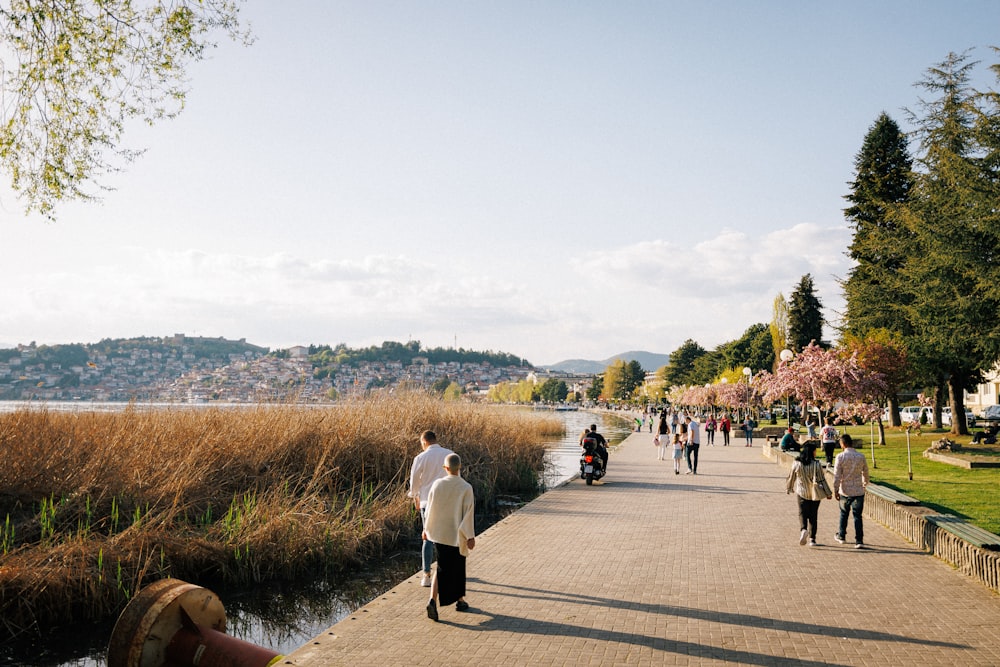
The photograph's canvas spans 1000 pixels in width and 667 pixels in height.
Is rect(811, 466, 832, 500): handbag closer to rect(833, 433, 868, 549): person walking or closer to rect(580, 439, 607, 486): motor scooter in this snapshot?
rect(833, 433, 868, 549): person walking

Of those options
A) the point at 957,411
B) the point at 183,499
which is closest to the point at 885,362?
the point at 957,411

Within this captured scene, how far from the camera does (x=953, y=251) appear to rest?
25453mm

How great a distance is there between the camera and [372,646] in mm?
6508

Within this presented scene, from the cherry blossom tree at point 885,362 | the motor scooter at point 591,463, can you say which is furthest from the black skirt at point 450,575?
the cherry blossom tree at point 885,362

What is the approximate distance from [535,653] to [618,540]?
219 inches

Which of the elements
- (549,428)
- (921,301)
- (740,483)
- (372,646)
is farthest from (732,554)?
(549,428)

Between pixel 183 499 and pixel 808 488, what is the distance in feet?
30.3

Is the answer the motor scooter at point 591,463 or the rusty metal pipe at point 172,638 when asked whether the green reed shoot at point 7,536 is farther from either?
the motor scooter at point 591,463

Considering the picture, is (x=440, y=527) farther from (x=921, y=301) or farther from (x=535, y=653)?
(x=921, y=301)

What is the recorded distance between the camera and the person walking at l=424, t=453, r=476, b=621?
7383 mm

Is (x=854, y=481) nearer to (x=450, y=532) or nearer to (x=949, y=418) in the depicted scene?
(x=450, y=532)

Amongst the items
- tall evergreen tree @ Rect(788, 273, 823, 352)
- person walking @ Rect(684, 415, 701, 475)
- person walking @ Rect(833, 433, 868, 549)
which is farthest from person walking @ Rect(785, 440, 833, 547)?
tall evergreen tree @ Rect(788, 273, 823, 352)

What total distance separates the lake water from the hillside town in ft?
21.8

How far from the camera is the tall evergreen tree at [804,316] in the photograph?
7119 cm
